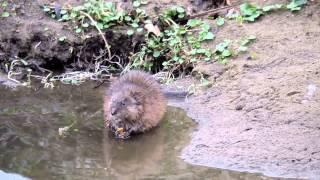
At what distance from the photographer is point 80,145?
636 cm

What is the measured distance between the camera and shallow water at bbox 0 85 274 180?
18.8 feet

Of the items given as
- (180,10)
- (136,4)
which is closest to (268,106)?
(180,10)

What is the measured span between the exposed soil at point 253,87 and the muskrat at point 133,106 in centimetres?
53

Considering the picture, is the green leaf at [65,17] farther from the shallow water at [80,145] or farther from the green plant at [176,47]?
the shallow water at [80,145]

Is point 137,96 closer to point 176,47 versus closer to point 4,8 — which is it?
point 176,47

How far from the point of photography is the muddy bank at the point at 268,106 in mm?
5770

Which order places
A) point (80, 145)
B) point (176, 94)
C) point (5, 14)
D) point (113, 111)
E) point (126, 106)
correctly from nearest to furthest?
point (80, 145) → point (113, 111) → point (126, 106) → point (176, 94) → point (5, 14)

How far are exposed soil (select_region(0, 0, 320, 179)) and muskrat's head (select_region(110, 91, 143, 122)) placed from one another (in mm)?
685

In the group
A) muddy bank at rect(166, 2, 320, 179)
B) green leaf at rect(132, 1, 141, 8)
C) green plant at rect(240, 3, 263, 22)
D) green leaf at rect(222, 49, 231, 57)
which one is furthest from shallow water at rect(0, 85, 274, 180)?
green plant at rect(240, 3, 263, 22)

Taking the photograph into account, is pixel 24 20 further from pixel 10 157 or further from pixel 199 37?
pixel 10 157

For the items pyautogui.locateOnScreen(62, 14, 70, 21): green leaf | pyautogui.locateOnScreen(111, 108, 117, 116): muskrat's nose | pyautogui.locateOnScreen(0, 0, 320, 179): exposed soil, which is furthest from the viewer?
pyautogui.locateOnScreen(62, 14, 70, 21): green leaf

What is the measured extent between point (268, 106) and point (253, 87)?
0.56m

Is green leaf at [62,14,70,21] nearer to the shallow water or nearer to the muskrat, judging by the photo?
the shallow water

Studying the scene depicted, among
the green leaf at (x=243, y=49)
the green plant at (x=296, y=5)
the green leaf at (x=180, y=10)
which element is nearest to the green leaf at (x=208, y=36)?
the green leaf at (x=243, y=49)
